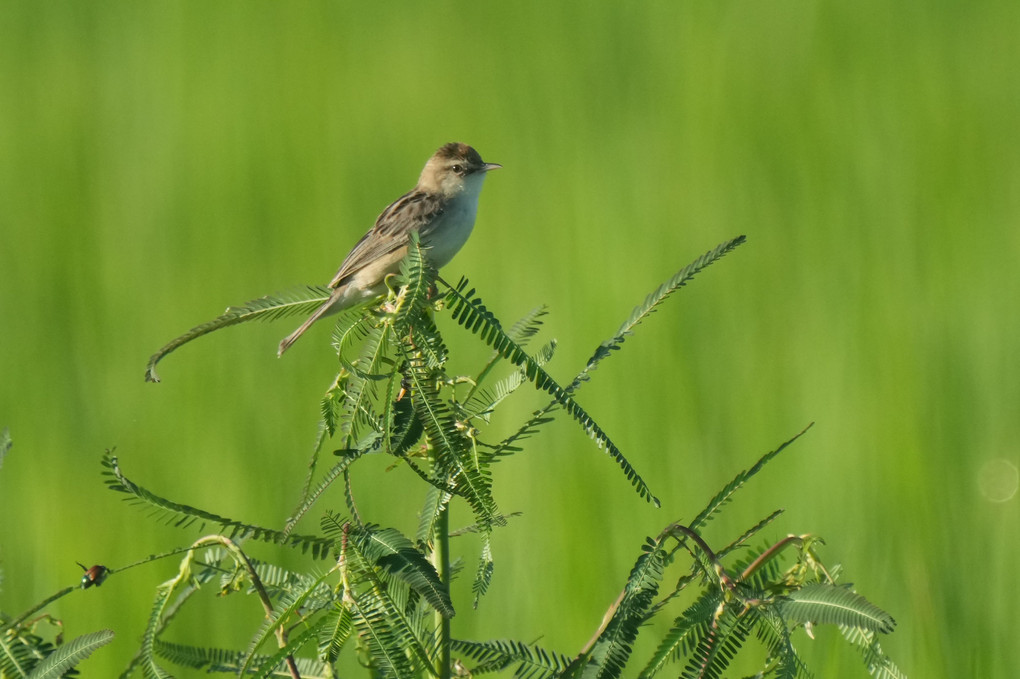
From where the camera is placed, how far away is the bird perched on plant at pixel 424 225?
461 cm

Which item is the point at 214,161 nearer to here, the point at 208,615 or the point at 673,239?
the point at 673,239

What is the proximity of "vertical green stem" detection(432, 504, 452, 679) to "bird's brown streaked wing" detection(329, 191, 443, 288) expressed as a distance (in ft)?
7.85

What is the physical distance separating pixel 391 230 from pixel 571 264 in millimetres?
2391

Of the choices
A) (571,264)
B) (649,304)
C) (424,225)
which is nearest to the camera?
(649,304)

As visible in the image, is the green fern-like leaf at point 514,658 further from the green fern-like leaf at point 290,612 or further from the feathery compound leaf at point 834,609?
the feathery compound leaf at point 834,609

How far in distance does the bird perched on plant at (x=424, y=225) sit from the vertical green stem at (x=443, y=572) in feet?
6.94

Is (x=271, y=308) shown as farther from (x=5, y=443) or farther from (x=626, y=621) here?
(x=626, y=621)

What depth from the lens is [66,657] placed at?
195cm

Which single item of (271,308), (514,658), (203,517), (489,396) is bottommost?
(514,658)

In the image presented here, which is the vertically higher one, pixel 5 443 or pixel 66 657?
pixel 5 443

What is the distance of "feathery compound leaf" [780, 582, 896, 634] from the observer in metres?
1.86

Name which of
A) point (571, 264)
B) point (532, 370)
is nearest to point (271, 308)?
point (532, 370)

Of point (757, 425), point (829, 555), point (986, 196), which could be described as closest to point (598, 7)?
point (986, 196)

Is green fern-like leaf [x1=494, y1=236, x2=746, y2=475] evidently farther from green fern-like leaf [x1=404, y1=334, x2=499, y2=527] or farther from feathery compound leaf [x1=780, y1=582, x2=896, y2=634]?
feathery compound leaf [x1=780, y1=582, x2=896, y2=634]
